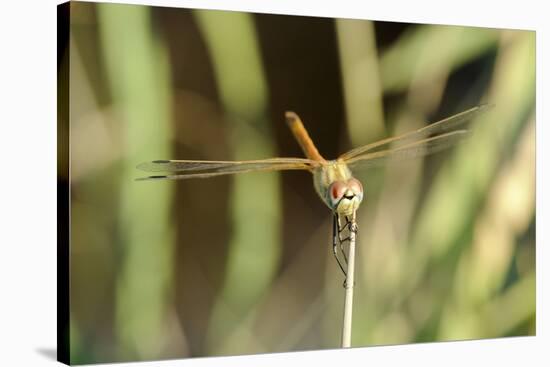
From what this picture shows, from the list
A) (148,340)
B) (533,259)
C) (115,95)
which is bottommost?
(148,340)

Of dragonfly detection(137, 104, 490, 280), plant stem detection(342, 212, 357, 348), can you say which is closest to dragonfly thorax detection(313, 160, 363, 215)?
dragonfly detection(137, 104, 490, 280)

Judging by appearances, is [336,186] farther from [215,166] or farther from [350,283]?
[215,166]

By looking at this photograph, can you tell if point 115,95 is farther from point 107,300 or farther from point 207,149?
point 107,300

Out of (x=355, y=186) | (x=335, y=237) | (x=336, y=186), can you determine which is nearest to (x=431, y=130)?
(x=355, y=186)

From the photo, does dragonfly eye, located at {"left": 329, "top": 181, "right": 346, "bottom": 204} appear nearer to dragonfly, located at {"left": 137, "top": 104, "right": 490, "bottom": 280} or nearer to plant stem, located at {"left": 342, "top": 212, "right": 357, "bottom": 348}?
dragonfly, located at {"left": 137, "top": 104, "right": 490, "bottom": 280}

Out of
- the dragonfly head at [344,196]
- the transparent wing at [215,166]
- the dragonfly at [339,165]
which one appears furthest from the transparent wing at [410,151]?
the transparent wing at [215,166]

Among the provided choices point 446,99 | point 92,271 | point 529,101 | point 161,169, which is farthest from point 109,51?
point 529,101

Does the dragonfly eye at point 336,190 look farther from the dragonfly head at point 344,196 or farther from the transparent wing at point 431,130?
the transparent wing at point 431,130
